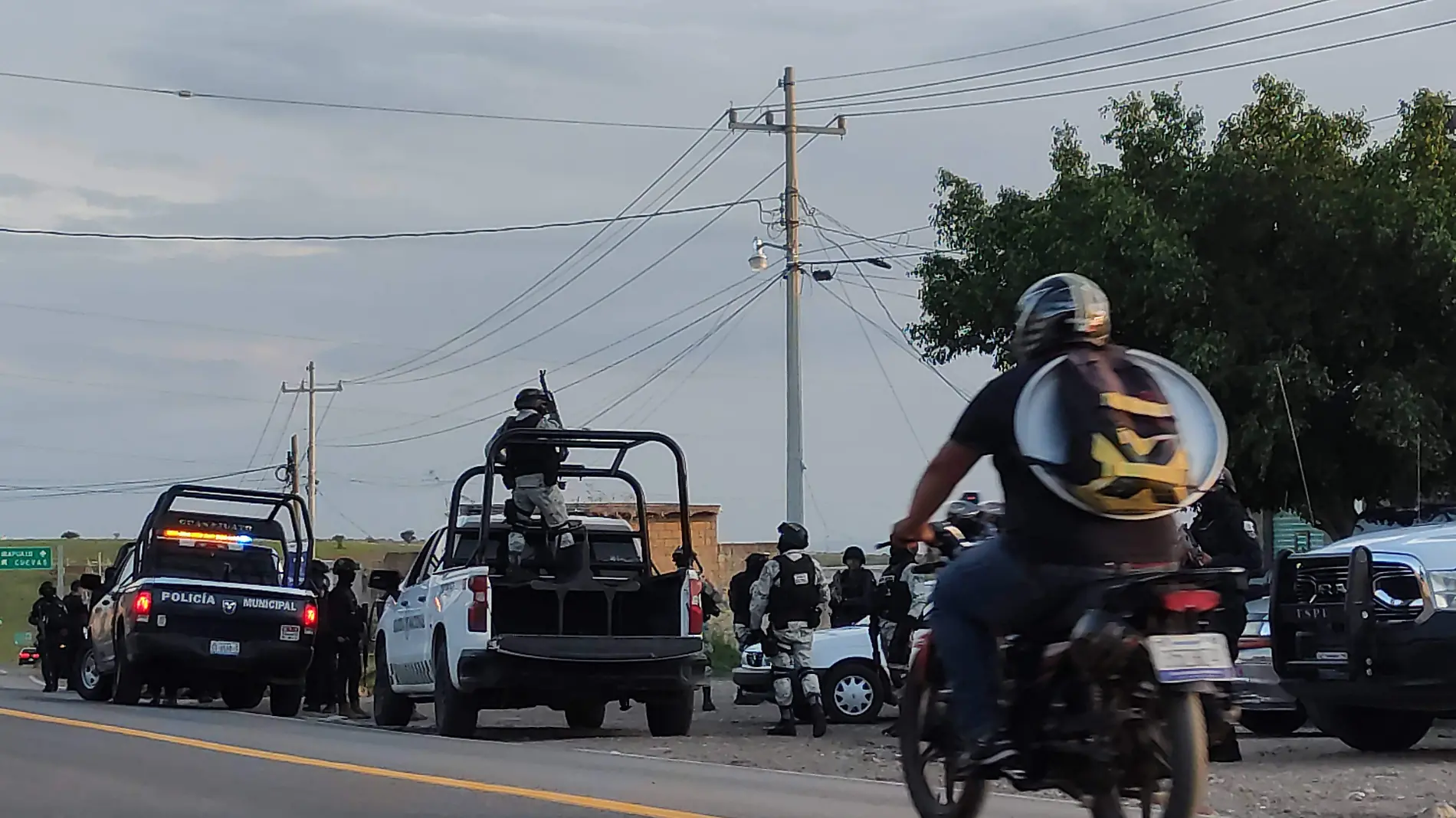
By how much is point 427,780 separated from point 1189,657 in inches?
208

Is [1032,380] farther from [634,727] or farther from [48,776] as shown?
[634,727]

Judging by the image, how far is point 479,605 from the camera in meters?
15.2

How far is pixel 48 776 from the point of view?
10.7m

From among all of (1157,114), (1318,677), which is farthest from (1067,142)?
(1318,677)

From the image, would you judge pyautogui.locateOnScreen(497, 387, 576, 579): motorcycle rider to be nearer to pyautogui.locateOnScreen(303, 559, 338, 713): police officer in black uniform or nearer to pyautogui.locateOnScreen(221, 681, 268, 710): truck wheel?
pyautogui.locateOnScreen(303, 559, 338, 713): police officer in black uniform

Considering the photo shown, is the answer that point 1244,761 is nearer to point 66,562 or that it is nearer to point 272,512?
point 272,512

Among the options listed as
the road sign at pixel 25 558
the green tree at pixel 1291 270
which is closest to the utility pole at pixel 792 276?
the green tree at pixel 1291 270

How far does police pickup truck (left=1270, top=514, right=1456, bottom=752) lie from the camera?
38.7 feet

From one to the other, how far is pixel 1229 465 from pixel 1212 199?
10.6 ft

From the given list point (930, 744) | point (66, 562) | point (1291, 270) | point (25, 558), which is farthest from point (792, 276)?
point (66, 562)

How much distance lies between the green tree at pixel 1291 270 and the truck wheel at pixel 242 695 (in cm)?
1080

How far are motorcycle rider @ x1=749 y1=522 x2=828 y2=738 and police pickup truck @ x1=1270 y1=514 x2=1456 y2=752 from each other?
4368 millimetres

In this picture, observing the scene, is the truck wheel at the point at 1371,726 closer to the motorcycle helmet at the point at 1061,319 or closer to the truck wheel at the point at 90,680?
the motorcycle helmet at the point at 1061,319

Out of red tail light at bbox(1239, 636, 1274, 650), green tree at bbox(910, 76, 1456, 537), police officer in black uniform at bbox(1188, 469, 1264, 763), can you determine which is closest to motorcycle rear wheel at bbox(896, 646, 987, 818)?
police officer in black uniform at bbox(1188, 469, 1264, 763)
